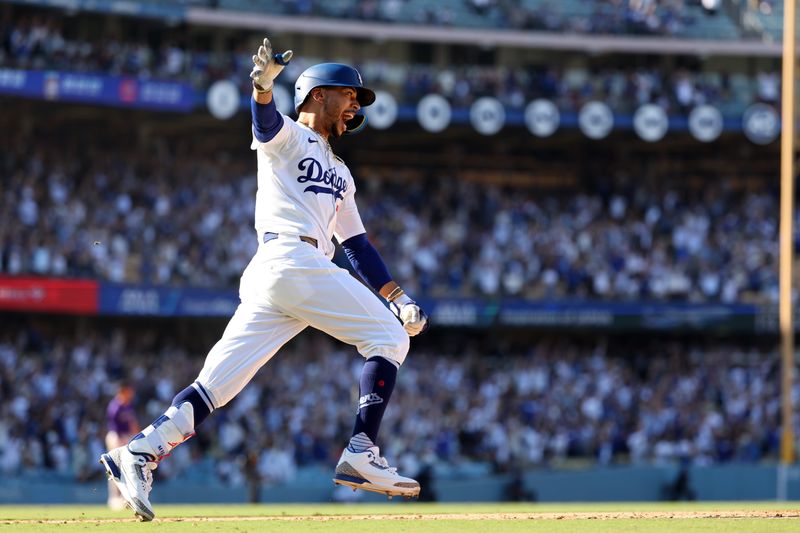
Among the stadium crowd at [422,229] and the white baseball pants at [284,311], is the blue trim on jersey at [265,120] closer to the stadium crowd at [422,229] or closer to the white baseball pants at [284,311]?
the white baseball pants at [284,311]

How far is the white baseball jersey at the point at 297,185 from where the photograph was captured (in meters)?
5.99

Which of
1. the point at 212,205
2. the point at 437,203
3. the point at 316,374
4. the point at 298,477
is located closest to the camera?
the point at 298,477

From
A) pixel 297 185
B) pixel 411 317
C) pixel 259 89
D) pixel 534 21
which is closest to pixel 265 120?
pixel 259 89

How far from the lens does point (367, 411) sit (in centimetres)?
614

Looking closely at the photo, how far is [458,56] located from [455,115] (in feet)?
10.1

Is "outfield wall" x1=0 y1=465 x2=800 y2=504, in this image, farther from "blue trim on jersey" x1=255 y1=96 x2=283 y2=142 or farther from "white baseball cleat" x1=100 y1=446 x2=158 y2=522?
"blue trim on jersey" x1=255 y1=96 x2=283 y2=142

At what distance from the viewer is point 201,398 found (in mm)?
A: 6008

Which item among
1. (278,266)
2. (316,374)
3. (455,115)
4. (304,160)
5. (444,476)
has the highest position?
(455,115)

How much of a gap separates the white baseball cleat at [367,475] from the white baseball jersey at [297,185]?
978 millimetres

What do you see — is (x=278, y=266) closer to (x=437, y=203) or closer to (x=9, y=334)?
(x=9, y=334)

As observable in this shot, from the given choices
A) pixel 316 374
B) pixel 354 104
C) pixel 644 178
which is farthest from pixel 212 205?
pixel 354 104

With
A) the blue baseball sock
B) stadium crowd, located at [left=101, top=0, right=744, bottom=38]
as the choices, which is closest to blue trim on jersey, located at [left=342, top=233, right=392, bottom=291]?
the blue baseball sock

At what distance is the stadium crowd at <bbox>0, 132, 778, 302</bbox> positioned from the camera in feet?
69.9

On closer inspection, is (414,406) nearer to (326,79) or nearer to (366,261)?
(366,261)
